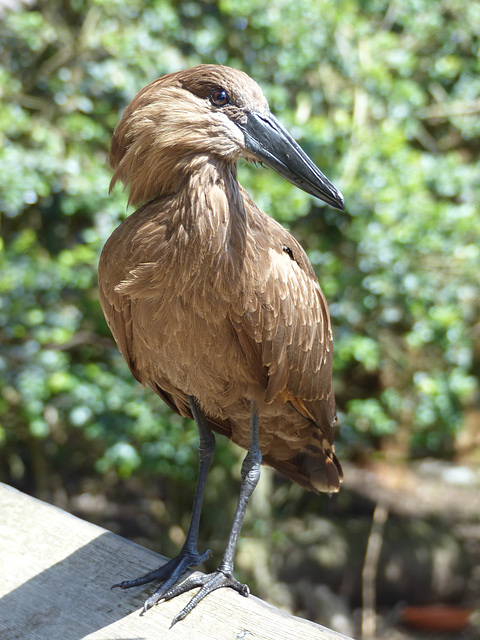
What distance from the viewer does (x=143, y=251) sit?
201 cm

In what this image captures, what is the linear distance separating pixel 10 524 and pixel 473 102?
13.2 feet

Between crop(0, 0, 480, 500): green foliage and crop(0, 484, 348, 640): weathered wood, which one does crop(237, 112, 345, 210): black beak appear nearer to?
crop(0, 484, 348, 640): weathered wood

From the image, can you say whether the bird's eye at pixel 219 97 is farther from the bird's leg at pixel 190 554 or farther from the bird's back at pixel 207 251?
the bird's leg at pixel 190 554

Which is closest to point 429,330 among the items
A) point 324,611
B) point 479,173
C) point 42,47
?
point 479,173

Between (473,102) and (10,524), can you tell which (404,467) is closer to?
(473,102)

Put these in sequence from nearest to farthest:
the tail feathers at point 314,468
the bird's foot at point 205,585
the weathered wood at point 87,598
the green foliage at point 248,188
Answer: the weathered wood at point 87,598 < the bird's foot at point 205,585 < the tail feathers at point 314,468 < the green foliage at point 248,188

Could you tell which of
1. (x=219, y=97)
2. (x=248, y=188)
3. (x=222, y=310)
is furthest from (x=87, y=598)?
(x=248, y=188)

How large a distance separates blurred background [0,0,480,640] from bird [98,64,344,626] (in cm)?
124

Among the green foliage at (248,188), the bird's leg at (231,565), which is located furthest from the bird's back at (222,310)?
the green foliage at (248,188)

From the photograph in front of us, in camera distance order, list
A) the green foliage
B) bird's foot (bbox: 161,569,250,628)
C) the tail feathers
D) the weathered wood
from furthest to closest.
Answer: the green foliage < the tail feathers < bird's foot (bbox: 161,569,250,628) < the weathered wood

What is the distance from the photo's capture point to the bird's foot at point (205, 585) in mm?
2115

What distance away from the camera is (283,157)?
2.00 meters

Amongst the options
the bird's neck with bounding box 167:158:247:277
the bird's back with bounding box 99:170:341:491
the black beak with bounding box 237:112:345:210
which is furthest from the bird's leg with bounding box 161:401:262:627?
the black beak with bounding box 237:112:345:210

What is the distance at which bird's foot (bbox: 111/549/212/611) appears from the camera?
2.14 m
